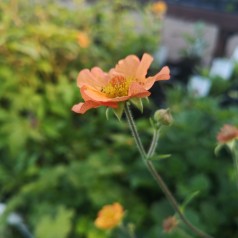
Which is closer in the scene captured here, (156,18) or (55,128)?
(55,128)

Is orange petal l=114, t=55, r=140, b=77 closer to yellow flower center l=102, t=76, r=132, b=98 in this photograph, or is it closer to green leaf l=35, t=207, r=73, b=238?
yellow flower center l=102, t=76, r=132, b=98

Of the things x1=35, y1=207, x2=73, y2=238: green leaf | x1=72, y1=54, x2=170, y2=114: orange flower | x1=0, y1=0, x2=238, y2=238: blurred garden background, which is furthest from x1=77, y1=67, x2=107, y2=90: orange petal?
x1=35, y1=207, x2=73, y2=238: green leaf

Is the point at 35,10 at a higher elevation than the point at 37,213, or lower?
higher

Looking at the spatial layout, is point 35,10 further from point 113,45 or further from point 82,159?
point 82,159

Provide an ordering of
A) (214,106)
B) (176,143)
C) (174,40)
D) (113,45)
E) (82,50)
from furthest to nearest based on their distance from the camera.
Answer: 1. (174,40)
2. (113,45)
3. (82,50)
4. (214,106)
5. (176,143)

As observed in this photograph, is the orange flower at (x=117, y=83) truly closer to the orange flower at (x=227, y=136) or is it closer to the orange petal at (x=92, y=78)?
the orange petal at (x=92, y=78)

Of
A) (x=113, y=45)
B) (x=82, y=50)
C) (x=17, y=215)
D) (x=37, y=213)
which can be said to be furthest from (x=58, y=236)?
(x=113, y=45)

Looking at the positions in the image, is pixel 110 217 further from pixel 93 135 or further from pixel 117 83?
pixel 93 135
